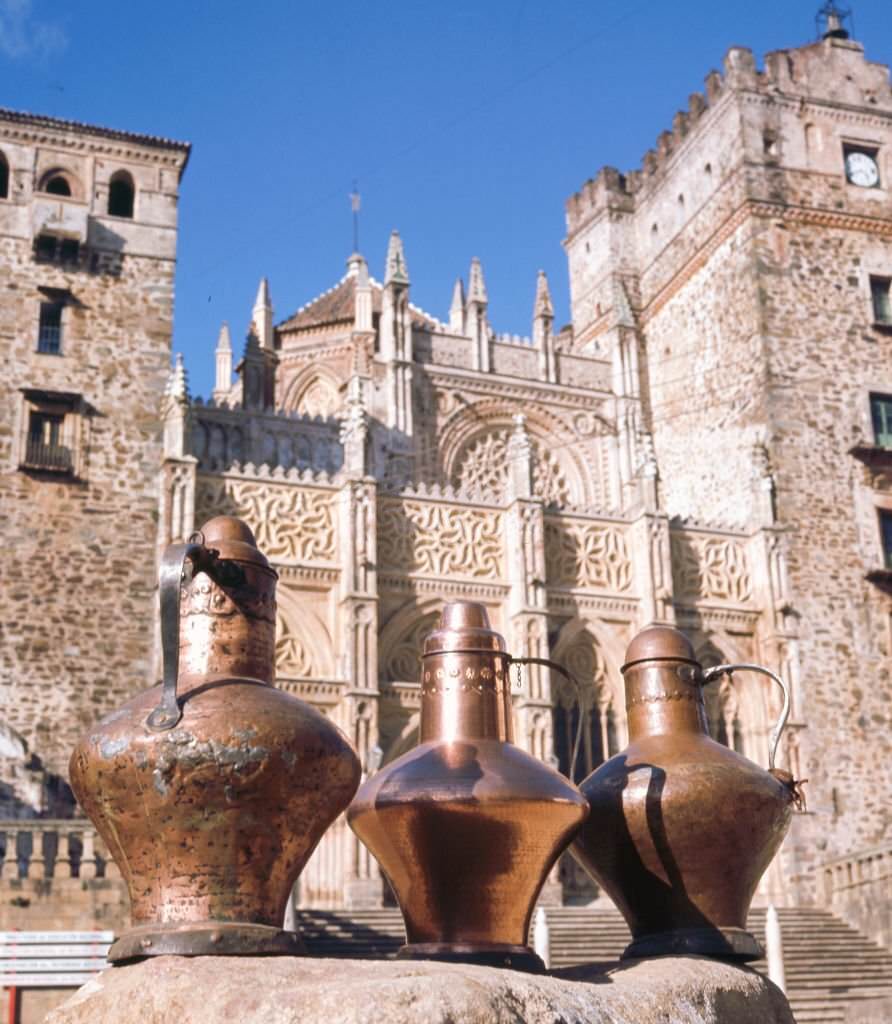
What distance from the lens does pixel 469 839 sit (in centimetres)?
417

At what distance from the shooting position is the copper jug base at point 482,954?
13.5 feet

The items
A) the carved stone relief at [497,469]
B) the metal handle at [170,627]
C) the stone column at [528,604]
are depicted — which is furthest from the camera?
the carved stone relief at [497,469]

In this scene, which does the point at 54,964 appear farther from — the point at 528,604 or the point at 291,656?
the point at 528,604

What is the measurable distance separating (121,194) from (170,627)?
22252 mm

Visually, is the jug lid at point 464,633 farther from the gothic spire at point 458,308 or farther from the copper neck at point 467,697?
the gothic spire at point 458,308

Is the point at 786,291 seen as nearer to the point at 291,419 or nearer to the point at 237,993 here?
the point at 291,419

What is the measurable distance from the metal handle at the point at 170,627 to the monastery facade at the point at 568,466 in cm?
1704

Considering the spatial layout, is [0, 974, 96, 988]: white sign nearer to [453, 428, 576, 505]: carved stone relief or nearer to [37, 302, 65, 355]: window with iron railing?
[37, 302, 65, 355]: window with iron railing

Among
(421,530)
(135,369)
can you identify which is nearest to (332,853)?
(421,530)

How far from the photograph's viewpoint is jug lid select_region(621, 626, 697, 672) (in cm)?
514

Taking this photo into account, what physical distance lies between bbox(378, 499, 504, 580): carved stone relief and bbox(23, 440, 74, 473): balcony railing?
17.0 ft

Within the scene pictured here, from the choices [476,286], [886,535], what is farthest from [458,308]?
[886,535]

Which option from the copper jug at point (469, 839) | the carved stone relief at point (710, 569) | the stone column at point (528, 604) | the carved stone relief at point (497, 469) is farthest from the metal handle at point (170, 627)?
the carved stone relief at point (497, 469)

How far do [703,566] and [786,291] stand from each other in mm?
6217
